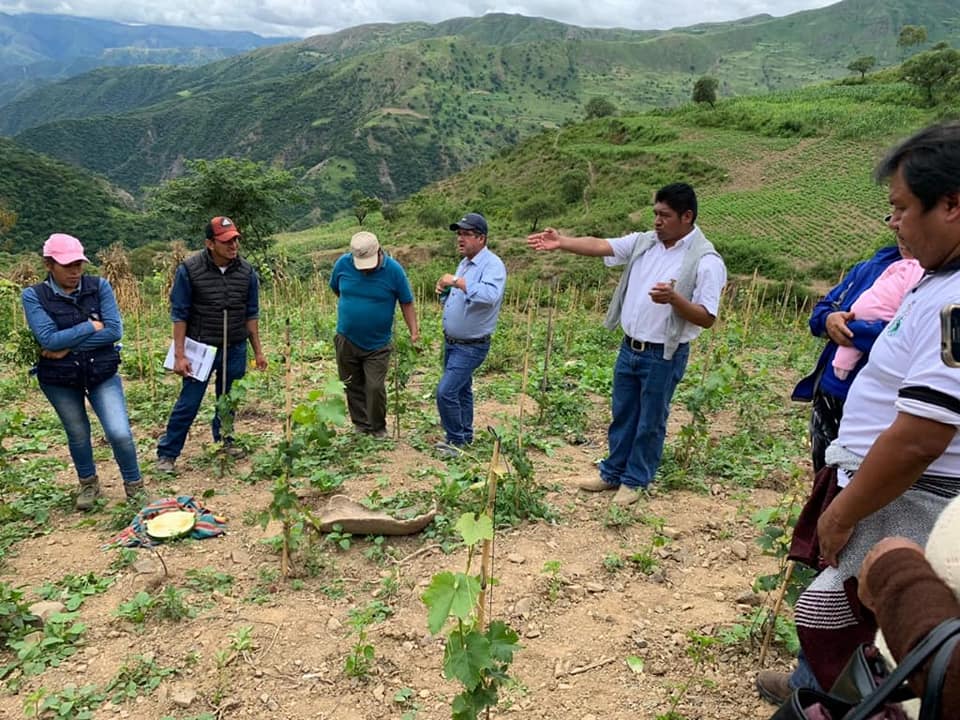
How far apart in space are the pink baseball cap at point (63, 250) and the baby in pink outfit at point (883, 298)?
357 cm

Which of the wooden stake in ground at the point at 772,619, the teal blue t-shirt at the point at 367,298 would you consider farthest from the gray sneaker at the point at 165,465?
the wooden stake in ground at the point at 772,619

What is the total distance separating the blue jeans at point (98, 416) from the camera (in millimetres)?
3451

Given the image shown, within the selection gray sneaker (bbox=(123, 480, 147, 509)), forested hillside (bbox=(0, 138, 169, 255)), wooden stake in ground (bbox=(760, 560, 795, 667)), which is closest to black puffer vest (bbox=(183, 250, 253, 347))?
gray sneaker (bbox=(123, 480, 147, 509))

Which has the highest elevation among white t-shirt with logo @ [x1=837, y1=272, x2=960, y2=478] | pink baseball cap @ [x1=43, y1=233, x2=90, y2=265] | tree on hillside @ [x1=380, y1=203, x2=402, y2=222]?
pink baseball cap @ [x1=43, y1=233, x2=90, y2=265]

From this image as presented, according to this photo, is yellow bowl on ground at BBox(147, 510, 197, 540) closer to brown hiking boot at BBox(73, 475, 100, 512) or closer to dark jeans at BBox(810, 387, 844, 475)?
brown hiking boot at BBox(73, 475, 100, 512)

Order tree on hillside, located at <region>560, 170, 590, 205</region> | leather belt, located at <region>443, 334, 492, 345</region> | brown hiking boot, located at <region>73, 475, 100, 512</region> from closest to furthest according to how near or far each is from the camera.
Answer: brown hiking boot, located at <region>73, 475, 100, 512</region> < leather belt, located at <region>443, 334, 492, 345</region> < tree on hillside, located at <region>560, 170, 590, 205</region>

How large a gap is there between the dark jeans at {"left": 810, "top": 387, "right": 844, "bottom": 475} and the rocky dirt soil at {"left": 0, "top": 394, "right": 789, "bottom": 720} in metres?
0.97

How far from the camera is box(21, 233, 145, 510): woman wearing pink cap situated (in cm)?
325

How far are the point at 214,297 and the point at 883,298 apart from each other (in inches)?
147

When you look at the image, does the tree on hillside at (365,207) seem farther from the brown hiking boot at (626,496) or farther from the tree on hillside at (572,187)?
the brown hiking boot at (626,496)

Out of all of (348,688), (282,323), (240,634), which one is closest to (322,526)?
(240,634)

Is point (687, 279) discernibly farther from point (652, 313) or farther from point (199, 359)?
point (199, 359)

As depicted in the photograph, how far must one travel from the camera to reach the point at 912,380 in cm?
121

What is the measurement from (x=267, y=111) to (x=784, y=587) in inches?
5456
